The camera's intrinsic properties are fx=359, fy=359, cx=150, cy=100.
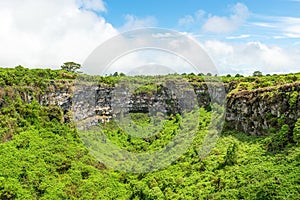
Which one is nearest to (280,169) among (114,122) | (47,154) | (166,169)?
(166,169)

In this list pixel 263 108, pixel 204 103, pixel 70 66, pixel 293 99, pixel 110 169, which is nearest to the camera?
pixel 293 99

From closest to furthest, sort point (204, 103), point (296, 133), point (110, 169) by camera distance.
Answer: point (296, 133), point (110, 169), point (204, 103)

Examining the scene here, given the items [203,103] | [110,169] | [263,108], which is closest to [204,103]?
Answer: [203,103]

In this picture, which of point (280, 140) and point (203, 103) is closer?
point (280, 140)

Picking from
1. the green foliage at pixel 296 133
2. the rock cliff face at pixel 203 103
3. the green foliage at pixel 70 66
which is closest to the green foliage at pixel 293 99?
the rock cliff face at pixel 203 103

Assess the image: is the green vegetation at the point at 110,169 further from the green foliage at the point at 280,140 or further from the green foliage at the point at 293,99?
the green foliage at the point at 293,99

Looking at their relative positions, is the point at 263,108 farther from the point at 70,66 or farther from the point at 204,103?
the point at 70,66

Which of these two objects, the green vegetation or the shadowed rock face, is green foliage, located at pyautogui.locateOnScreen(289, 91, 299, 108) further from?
the green vegetation

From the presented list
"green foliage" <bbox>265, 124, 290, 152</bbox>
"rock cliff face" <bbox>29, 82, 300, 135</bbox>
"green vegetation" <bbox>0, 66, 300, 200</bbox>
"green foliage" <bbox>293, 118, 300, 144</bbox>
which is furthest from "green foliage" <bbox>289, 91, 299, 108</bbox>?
"green foliage" <bbox>293, 118, 300, 144</bbox>
